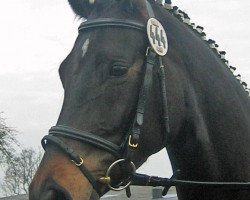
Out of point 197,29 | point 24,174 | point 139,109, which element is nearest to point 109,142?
point 139,109

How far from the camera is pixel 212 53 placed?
384cm

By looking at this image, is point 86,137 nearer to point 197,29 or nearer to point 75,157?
point 75,157

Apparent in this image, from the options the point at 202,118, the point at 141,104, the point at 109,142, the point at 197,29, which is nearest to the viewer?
the point at 109,142

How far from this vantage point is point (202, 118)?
11.3 feet

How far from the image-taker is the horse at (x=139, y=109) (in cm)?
286

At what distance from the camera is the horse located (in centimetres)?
286

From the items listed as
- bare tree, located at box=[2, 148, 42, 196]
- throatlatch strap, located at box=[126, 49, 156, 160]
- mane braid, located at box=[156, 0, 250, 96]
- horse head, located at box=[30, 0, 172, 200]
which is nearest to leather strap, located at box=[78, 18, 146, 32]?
horse head, located at box=[30, 0, 172, 200]

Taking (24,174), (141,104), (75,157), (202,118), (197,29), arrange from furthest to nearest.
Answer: (24,174) < (197,29) < (202,118) < (141,104) < (75,157)

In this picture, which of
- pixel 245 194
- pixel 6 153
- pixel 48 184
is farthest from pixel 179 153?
pixel 6 153

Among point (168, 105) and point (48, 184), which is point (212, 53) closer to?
point (168, 105)

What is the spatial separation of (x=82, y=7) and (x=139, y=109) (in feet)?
3.24

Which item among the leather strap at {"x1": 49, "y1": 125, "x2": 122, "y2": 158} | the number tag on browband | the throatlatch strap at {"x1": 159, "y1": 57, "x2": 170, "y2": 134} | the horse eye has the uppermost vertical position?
the number tag on browband

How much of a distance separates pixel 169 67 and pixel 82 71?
63cm

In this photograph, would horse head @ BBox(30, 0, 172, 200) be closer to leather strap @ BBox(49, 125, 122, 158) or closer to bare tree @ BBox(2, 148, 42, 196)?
leather strap @ BBox(49, 125, 122, 158)
